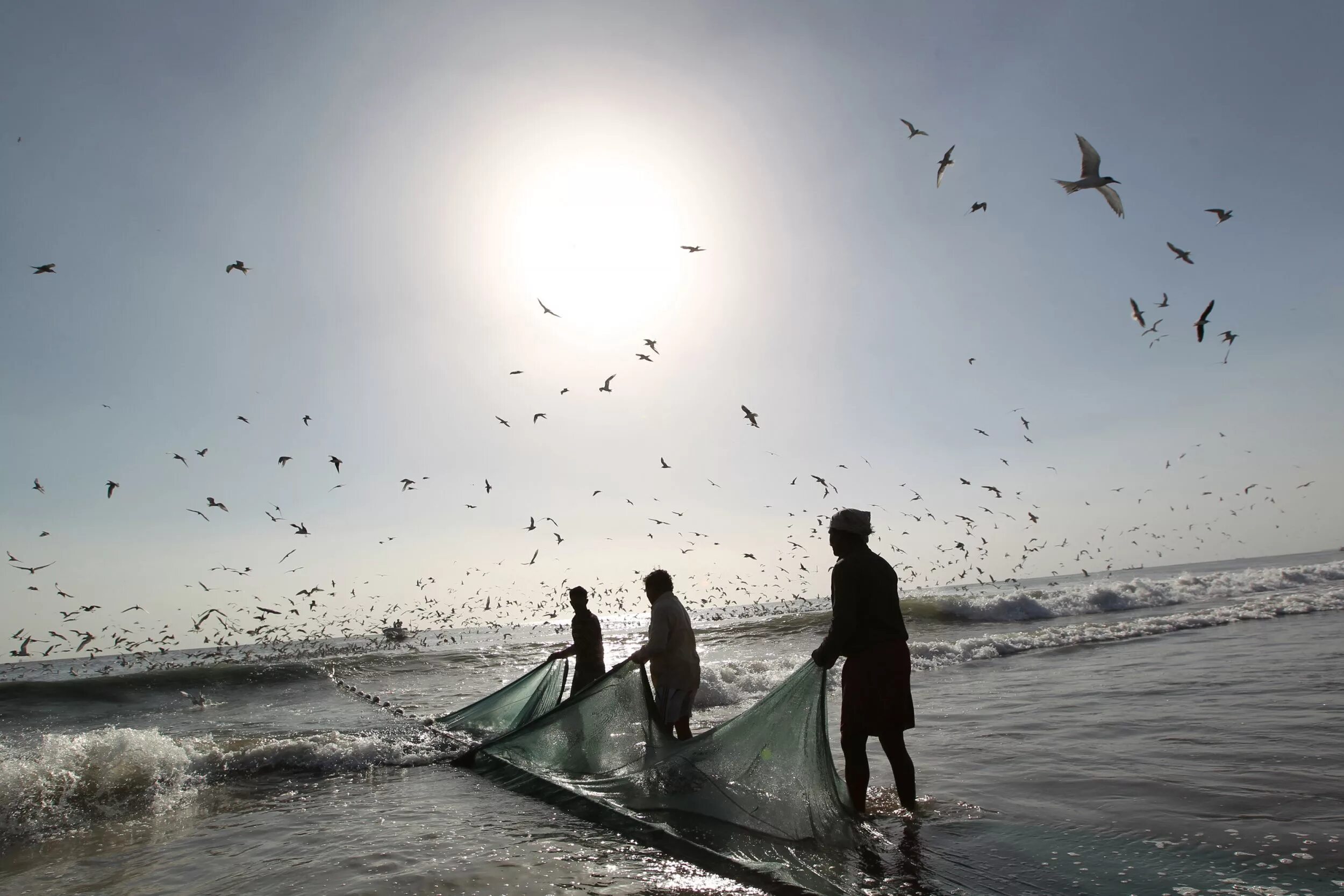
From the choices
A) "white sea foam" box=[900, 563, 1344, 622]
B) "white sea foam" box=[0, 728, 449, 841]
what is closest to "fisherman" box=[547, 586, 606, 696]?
"white sea foam" box=[0, 728, 449, 841]

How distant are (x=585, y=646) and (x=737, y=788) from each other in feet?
11.1

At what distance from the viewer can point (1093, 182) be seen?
7.39 meters

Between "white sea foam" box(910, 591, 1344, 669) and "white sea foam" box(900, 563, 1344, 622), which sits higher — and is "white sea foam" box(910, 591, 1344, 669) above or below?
above

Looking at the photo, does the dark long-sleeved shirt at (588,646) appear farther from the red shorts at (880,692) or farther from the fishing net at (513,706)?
the red shorts at (880,692)

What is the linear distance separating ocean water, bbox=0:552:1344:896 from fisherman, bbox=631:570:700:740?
1.23 m

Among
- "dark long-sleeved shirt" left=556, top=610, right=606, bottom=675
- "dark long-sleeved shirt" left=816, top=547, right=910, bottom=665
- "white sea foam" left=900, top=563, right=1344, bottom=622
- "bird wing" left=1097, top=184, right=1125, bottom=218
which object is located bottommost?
"white sea foam" left=900, top=563, right=1344, bottom=622

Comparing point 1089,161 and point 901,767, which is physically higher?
point 1089,161

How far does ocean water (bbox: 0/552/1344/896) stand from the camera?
379 cm

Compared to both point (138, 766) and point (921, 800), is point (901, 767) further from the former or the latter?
point (138, 766)

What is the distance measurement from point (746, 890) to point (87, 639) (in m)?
20.7

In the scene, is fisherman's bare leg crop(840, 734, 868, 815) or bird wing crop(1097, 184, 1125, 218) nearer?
fisherman's bare leg crop(840, 734, 868, 815)

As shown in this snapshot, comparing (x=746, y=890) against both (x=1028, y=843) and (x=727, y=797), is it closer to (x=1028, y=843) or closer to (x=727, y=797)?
(x=727, y=797)

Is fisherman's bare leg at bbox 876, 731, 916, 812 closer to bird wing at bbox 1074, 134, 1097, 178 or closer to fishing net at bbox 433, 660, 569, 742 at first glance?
fishing net at bbox 433, 660, 569, 742

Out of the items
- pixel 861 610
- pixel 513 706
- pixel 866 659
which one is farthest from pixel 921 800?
pixel 513 706
